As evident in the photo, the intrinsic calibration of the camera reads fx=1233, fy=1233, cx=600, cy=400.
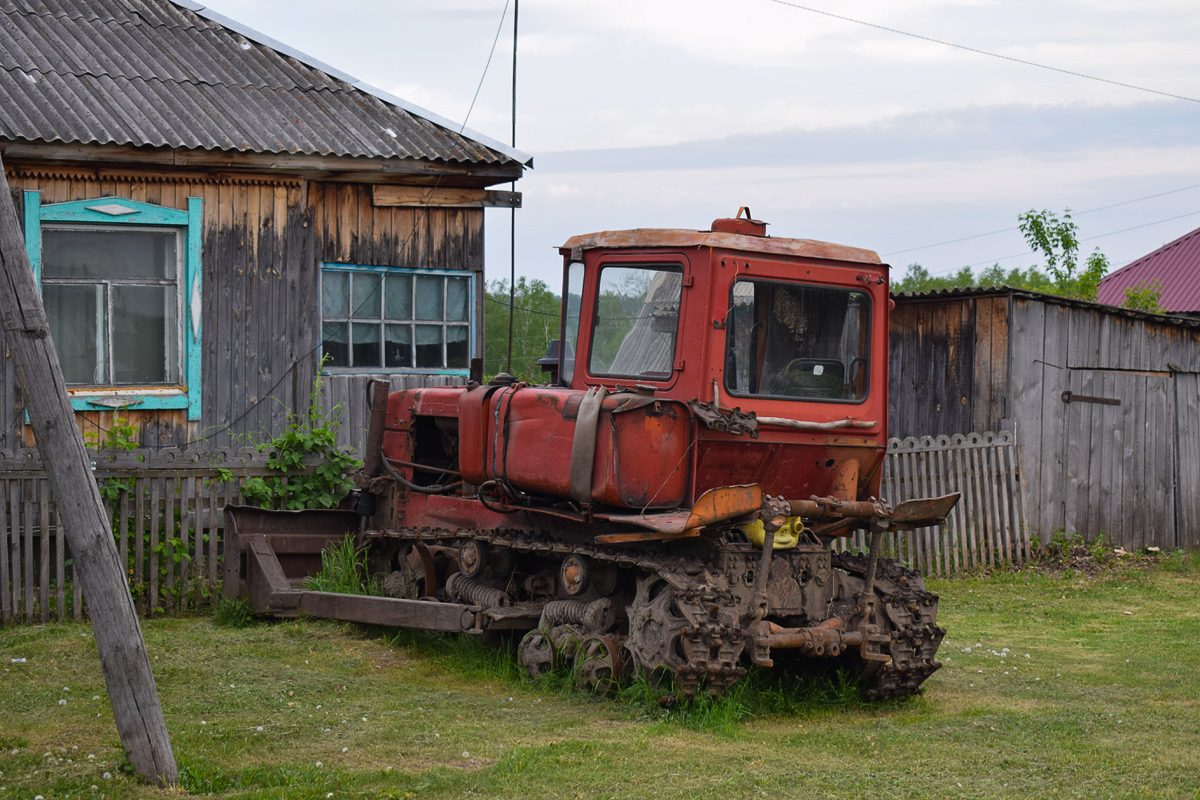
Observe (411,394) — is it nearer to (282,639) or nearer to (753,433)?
(282,639)

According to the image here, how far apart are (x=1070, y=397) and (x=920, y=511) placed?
7150 millimetres

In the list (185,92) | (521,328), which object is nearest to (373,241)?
(185,92)

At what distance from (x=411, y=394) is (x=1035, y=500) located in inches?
282

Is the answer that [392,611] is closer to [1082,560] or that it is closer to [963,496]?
[963,496]

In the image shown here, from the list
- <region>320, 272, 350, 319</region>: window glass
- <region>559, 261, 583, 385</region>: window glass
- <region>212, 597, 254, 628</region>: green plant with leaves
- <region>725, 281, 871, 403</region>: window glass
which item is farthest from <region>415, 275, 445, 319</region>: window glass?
<region>725, 281, 871, 403</region>: window glass

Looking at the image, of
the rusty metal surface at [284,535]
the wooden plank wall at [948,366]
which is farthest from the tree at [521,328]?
the rusty metal surface at [284,535]

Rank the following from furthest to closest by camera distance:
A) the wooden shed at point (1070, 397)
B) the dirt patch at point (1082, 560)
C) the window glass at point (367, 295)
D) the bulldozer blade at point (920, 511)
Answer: the wooden shed at point (1070, 397), the dirt patch at point (1082, 560), the window glass at point (367, 295), the bulldozer blade at point (920, 511)

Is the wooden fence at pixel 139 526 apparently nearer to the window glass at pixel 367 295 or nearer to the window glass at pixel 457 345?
the window glass at pixel 367 295

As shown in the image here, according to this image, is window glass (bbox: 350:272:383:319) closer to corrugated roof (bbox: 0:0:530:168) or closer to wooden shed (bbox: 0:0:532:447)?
wooden shed (bbox: 0:0:532:447)

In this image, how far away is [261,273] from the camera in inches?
432

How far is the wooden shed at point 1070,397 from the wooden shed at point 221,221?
201 inches

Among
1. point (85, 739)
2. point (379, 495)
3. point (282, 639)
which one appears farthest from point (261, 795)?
point (379, 495)

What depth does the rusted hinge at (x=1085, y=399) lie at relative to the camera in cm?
1327

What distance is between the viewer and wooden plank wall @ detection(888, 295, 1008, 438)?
13.0m
